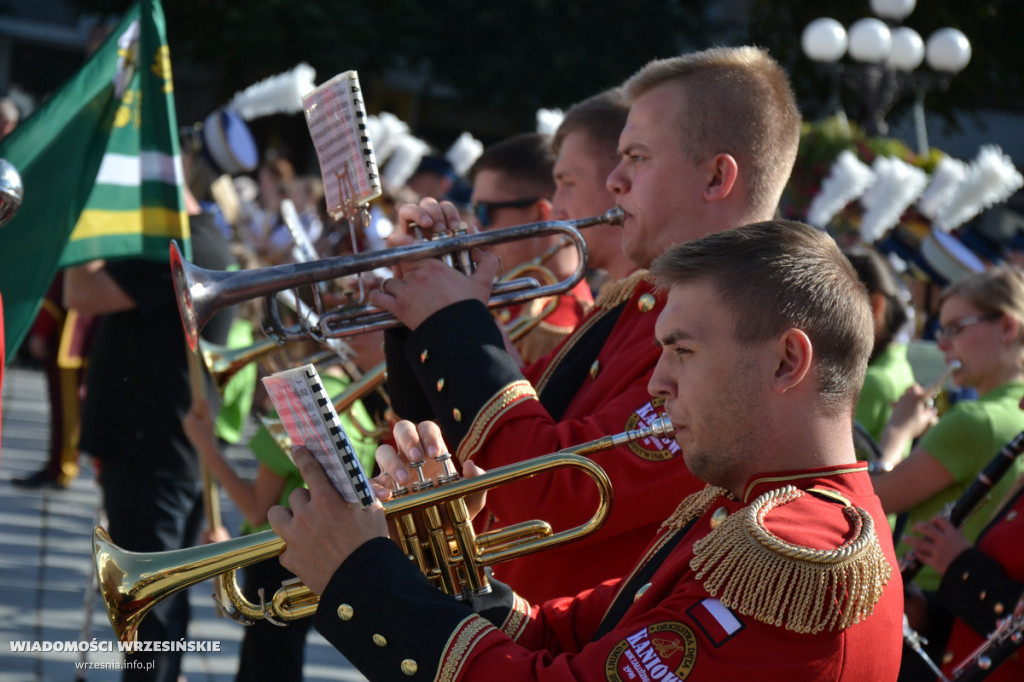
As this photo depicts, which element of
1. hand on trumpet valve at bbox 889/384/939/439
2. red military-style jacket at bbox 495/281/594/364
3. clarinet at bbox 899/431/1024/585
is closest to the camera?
clarinet at bbox 899/431/1024/585

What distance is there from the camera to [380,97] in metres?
28.1

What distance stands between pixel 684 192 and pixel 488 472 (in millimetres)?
915

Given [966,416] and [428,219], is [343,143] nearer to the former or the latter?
[428,219]

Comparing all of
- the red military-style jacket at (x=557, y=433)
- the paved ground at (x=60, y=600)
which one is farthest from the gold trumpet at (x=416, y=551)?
the paved ground at (x=60, y=600)

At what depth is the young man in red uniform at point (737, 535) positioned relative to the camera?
1.69 metres

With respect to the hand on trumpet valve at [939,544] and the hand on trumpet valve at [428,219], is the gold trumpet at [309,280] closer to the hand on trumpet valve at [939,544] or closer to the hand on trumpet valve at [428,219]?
the hand on trumpet valve at [428,219]

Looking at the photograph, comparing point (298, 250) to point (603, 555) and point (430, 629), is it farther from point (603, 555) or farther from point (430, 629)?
point (430, 629)

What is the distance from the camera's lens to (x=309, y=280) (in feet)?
9.02

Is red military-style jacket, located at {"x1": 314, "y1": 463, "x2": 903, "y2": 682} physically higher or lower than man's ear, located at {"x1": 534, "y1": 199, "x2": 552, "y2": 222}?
higher

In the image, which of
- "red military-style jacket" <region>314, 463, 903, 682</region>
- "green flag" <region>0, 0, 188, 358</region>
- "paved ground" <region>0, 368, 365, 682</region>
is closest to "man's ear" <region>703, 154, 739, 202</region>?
"red military-style jacket" <region>314, 463, 903, 682</region>

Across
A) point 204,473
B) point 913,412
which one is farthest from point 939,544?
point 204,473

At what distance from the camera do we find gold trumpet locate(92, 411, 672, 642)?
209cm

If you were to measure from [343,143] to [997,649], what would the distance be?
6.87 ft

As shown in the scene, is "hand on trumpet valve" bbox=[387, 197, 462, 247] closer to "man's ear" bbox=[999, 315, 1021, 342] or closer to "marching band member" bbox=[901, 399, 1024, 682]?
"marching band member" bbox=[901, 399, 1024, 682]
